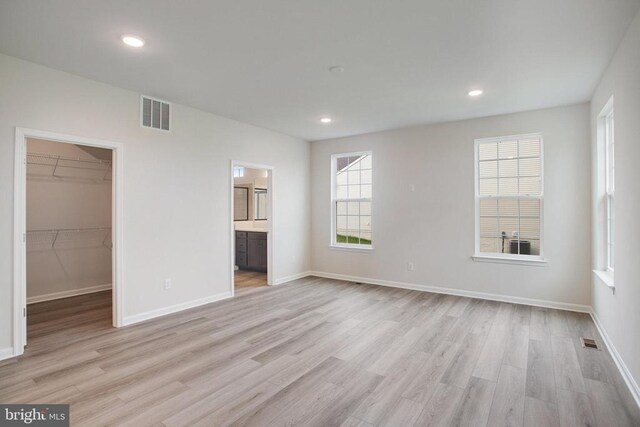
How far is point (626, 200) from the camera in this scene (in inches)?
104

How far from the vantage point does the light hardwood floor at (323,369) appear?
2146mm

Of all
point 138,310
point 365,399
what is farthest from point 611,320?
point 138,310

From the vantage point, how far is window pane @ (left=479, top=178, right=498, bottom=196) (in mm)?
4898

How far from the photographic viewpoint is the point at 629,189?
2553mm

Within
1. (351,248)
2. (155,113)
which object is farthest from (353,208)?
(155,113)

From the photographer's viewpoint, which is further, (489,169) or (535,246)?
(489,169)

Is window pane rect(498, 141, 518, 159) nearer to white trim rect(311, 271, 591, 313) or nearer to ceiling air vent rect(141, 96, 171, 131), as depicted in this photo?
white trim rect(311, 271, 591, 313)

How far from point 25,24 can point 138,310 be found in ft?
9.65

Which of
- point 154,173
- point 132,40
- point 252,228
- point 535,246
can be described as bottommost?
point 535,246

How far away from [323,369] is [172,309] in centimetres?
245

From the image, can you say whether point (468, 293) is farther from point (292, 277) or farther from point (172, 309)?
point (172, 309)

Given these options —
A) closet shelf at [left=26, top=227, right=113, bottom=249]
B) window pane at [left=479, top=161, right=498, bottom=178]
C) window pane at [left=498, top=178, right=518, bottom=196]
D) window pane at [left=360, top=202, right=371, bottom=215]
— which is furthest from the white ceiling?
closet shelf at [left=26, top=227, right=113, bottom=249]

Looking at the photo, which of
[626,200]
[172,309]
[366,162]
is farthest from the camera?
[366,162]

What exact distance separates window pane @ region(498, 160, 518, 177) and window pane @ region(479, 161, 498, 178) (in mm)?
67
